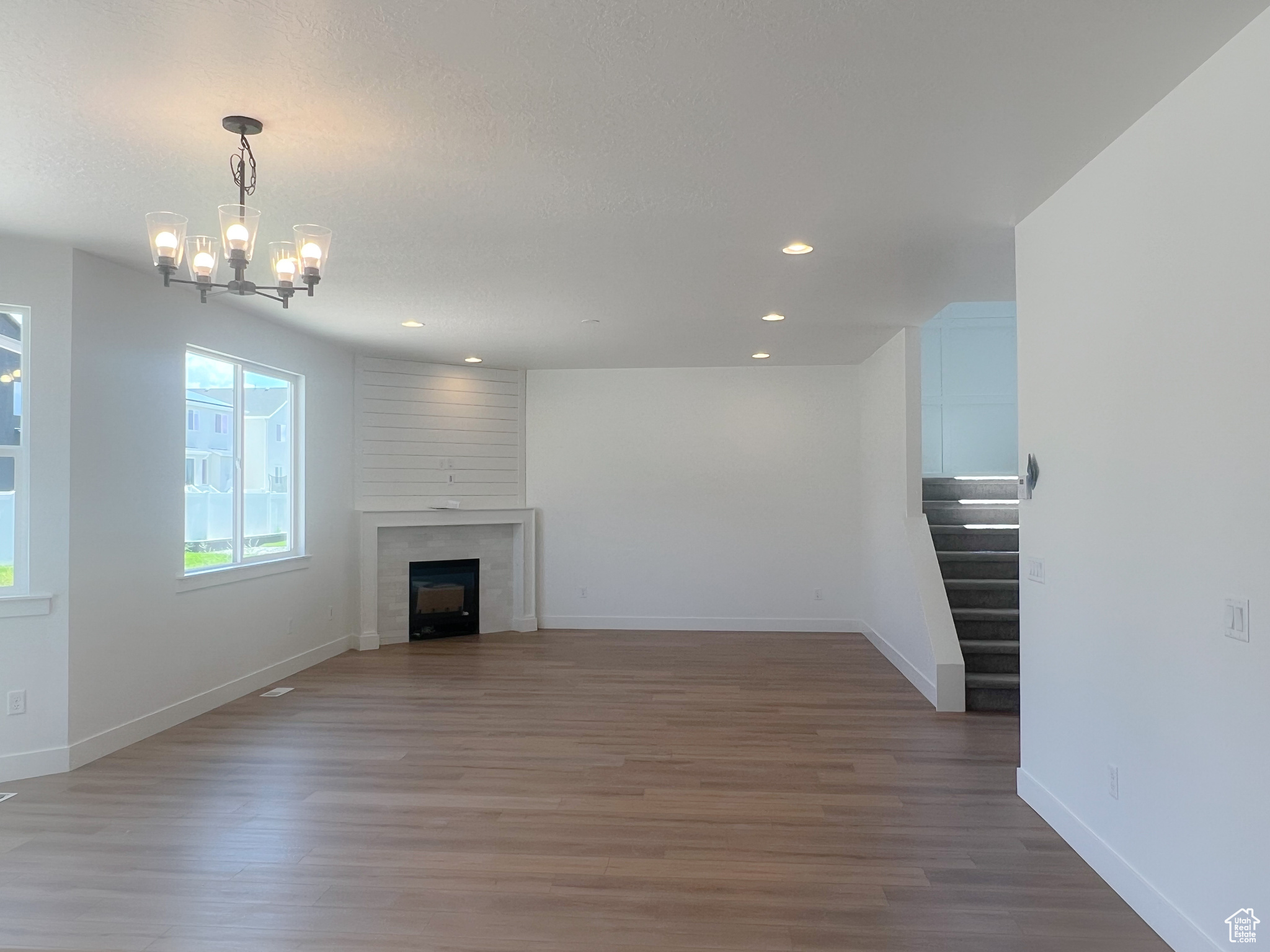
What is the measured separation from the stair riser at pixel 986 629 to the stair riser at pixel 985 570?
1.98ft

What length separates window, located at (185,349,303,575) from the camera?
18.4 ft

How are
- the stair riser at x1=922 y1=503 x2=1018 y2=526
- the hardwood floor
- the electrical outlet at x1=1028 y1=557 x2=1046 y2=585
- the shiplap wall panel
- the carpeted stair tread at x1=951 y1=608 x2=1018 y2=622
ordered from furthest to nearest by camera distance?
1. the shiplap wall panel
2. the stair riser at x1=922 y1=503 x2=1018 y2=526
3. the carpeted stair tread at x1=951 y1=608 x2=1018 y2=622
4. the electrical outlet at x1=1028 y1=557 x2=1046 y2=585
5. the hardwood floor

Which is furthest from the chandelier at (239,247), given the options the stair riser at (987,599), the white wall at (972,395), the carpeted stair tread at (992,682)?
the white wall at (972,395)

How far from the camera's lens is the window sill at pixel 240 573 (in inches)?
212

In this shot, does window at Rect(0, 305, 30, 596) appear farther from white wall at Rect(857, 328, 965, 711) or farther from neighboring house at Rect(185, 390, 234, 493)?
white wall at Rect(857, 328, 965, 711)

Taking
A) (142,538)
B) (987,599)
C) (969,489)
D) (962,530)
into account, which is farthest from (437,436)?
(987,599)

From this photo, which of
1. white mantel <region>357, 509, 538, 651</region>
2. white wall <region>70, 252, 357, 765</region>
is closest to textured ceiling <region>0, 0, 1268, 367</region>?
white wall <region>70, 252, 357, 765</region>

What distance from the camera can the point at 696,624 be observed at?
8703 mm

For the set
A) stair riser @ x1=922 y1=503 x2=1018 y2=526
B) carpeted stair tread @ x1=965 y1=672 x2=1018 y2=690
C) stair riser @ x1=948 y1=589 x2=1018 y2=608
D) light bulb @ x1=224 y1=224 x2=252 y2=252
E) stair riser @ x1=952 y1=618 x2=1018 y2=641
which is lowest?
carpeted stair tread @ x1=965 y1=672 x2=1018 y2=690

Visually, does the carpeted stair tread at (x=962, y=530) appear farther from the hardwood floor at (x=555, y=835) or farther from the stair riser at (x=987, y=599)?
the hardwood floor at (x=555, y=835)

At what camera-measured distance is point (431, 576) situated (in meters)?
8.35

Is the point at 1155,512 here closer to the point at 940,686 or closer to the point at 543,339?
the point at 940,686

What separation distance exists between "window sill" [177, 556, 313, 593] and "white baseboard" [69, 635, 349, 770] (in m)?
0.68

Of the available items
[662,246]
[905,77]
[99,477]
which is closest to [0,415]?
[99,477]
